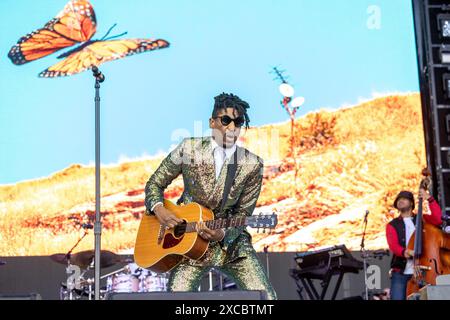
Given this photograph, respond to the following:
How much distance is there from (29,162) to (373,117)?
3.91 m

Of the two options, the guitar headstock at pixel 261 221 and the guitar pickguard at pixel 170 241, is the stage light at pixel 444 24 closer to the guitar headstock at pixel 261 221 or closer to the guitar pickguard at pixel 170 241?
the guitar headstock at pixel 261 221

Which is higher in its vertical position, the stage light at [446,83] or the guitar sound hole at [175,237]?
the stage light at [446,83]

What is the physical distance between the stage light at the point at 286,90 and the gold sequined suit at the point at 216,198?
148 inches

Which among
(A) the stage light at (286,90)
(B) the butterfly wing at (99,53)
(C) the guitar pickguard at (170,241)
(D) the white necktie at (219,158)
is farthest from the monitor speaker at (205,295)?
(B) the butterfly wing at (99,53)

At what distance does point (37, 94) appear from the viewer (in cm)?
923

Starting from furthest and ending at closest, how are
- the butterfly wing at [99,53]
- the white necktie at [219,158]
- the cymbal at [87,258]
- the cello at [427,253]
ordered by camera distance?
1. the butterfly wing at [99,53]
2. the cymbal at [87,258]
3. the cello at [427,253]
4. the white necktie at [219,158]

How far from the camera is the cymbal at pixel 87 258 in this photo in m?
8.75

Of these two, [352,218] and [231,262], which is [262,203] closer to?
[352,218]

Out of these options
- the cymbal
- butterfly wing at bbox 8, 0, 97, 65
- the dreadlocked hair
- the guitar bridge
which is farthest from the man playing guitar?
butterfly wing at bbox 8, 0, 97, 65

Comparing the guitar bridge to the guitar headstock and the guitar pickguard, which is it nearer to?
the guitar pickguard

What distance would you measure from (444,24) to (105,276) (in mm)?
4552

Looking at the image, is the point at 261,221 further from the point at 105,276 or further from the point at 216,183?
the point at 105,276
